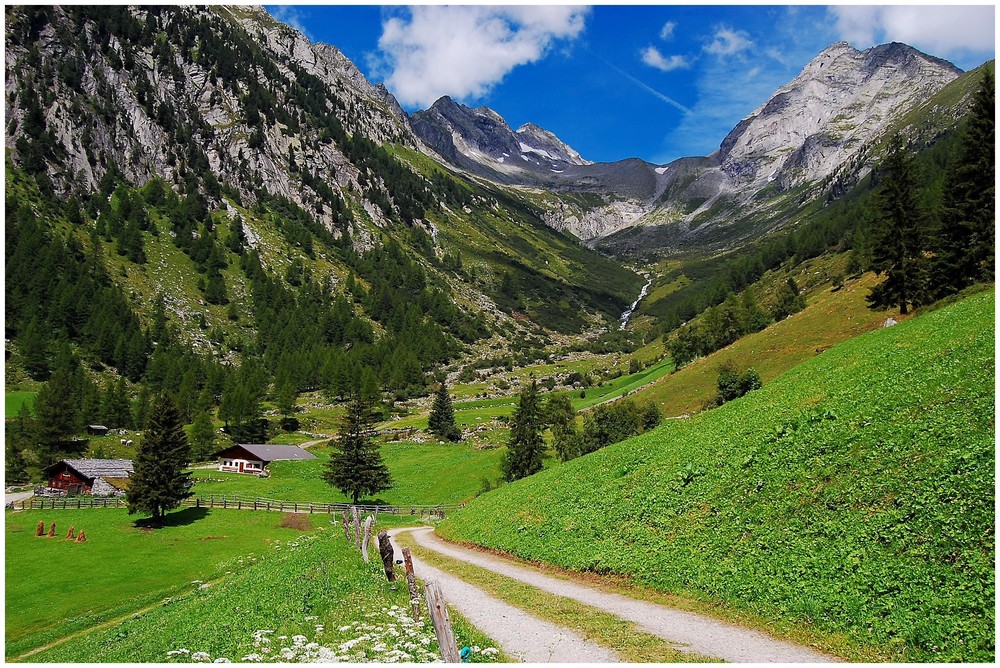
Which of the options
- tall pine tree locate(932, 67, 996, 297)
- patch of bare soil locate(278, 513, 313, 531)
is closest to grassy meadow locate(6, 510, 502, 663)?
patch of bare soil locate(278, 513, 313, 531)

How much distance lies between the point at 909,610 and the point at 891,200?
56818 millimetres

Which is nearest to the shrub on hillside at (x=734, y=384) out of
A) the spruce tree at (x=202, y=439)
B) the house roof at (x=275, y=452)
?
the house roof at (x=275, y=452)

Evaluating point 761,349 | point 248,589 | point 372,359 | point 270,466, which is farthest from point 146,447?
point 372,359

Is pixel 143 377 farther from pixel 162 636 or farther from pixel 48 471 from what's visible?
pixel 162 636

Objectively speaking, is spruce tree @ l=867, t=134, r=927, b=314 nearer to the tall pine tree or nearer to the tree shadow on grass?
the tall pine tree

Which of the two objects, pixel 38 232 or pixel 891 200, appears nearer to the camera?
pixel 891 200

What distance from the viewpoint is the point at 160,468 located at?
210 ft

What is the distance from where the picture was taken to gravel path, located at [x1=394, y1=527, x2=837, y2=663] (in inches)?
486

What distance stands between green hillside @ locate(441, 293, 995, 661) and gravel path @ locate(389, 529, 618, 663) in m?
4.70

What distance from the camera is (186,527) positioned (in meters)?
61.6

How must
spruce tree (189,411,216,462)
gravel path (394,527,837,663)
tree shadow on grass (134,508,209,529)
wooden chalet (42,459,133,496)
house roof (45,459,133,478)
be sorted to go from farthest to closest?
spruce tree (189,411,216,462) < house roof (45,459,133,478) < wooden chalet (42,459,133,496) < tree shadow on grass (134,508,209,529) < gravel path (394,527,837,663)

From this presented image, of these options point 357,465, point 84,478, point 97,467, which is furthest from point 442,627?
point 97,467

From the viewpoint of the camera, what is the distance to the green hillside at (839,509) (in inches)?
473

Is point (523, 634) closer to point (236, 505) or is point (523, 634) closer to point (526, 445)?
point (526, 445)
